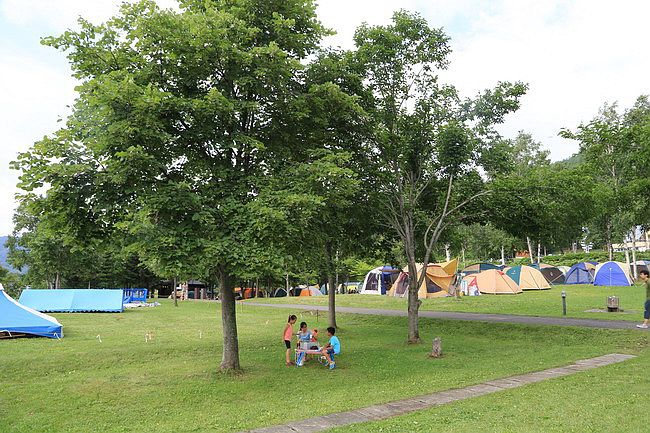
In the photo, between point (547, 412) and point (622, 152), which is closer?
point (547, 412)

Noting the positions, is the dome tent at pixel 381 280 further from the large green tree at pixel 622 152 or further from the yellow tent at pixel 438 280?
the large green tree at pixel 622 152

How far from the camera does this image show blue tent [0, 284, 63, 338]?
1728cm

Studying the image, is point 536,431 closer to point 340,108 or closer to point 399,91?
point 340,108

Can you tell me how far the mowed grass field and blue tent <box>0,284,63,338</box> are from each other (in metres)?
0.51

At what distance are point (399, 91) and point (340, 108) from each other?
4.35 m

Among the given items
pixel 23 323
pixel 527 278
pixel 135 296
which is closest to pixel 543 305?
pixel 527 278

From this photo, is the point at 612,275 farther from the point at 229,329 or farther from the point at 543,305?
the point at 229,329

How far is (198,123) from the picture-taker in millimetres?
10430

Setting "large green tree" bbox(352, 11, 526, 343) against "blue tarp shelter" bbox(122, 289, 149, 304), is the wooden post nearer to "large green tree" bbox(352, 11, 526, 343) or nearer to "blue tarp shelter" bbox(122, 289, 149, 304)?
"large green tree" bbox(352, 11, 526, 343)

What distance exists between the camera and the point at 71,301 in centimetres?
2984

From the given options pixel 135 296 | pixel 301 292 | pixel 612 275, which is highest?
pixel 612 275

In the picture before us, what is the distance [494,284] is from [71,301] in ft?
90.7

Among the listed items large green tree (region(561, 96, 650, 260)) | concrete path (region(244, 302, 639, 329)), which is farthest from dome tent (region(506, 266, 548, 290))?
large green tree (region(561, 96, 650, 260))

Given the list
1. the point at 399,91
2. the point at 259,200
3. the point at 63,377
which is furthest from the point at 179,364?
the point at 399,91
